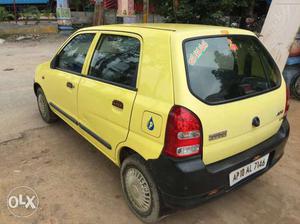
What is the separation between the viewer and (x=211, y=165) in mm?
2309

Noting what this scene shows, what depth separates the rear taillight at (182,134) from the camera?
2.14 metres

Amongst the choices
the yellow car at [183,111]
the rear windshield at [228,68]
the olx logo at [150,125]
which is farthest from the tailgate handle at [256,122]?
the olx logo at [150,125]

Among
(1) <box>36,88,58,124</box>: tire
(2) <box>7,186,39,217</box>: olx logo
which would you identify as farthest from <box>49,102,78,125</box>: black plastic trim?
(2) <box>7,186,39,217</box>: olx logo

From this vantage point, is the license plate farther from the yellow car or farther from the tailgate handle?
the tailgate handle

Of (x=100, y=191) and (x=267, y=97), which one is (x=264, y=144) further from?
(x=100, y=191)

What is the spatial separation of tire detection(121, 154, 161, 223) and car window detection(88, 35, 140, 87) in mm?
671

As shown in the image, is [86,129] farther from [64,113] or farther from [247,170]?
[247,170]

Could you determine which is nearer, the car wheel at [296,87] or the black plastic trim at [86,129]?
the black plastic trim at [86,129]

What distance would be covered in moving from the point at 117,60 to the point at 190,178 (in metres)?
1.32

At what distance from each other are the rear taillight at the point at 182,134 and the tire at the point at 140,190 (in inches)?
14.5

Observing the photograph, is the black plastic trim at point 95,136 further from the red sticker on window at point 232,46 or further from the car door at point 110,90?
the red sticker on window at point 232,46

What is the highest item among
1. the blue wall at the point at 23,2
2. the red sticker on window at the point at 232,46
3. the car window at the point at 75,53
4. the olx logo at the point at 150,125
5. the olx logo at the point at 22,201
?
the blue wall at the point at 23,2

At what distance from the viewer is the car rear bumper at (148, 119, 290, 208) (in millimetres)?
2182

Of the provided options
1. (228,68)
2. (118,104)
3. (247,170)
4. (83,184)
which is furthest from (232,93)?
(83,184)
